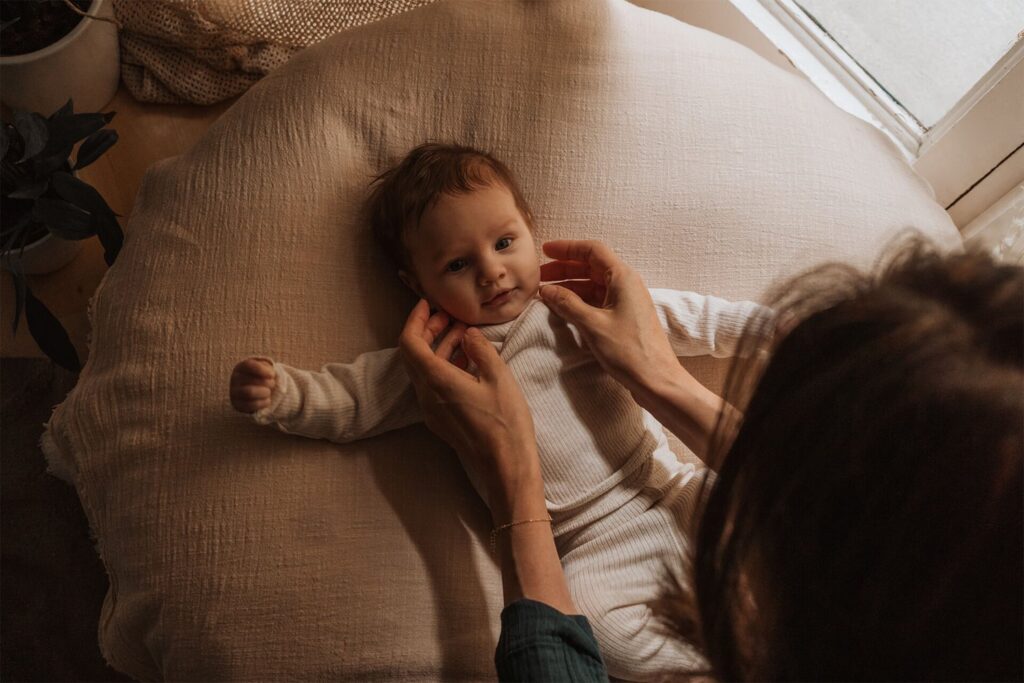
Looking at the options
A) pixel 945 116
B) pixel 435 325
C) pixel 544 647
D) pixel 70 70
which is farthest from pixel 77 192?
pixel 945 116

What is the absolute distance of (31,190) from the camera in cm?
125

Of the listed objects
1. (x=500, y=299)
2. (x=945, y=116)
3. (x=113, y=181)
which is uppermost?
(x=945, y=116)

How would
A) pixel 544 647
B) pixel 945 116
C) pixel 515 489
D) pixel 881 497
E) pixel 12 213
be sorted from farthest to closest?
pixel 945 116 → pixel 12 213 → pixel 515 489 → pixel 544 647 → pixel 881 497

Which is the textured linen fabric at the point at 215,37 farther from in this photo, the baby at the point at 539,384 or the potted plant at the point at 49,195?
the baby at the point at 539,384

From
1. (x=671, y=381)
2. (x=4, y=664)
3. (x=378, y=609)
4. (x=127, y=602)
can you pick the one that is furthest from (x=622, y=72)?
(x=4, y=664)

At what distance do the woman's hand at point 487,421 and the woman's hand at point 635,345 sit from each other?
12 centimetres

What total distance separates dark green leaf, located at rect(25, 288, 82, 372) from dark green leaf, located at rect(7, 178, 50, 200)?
0.48ft

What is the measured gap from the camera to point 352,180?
3.97ft

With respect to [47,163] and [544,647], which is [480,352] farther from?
[47,163]

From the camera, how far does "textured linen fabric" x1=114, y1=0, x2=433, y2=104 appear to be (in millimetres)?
1580

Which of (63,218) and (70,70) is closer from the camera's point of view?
(63,218)

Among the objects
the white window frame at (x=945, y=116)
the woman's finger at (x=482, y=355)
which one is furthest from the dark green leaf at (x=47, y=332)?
the white window frame at (x=945, y=116)

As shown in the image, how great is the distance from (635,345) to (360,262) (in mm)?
410

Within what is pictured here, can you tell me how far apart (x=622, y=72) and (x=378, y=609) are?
2.82 ft
